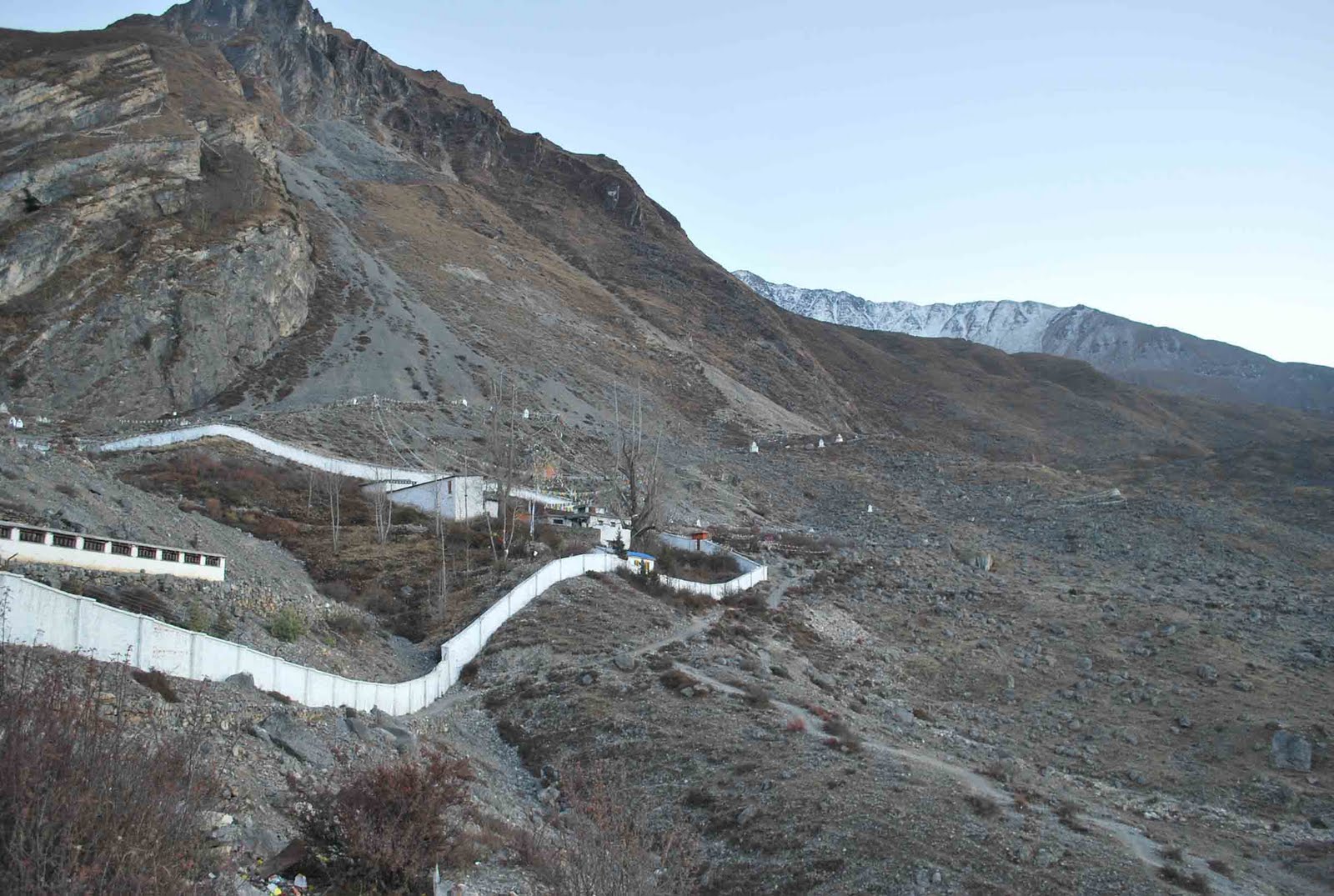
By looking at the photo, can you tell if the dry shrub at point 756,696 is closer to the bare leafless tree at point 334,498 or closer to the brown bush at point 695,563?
the brown bush at point 695,563

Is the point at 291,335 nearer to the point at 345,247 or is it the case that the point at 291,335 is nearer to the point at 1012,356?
the point at 345,247

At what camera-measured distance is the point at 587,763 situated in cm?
1781

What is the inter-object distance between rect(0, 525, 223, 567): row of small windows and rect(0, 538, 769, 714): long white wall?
301 cm

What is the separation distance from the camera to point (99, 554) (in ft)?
55.1

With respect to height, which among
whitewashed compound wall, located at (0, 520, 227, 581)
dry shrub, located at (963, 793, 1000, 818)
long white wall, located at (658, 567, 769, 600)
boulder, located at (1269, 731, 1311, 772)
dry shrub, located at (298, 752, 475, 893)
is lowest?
boulder, located at (1269, 731, 1311, 772)

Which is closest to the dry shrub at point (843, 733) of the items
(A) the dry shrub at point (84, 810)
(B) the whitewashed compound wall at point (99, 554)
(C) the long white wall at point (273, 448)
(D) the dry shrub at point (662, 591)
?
(D) the dry shrub at point (662, 591)

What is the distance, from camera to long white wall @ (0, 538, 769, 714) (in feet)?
39.8

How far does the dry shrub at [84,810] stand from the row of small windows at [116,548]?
9.32 meters

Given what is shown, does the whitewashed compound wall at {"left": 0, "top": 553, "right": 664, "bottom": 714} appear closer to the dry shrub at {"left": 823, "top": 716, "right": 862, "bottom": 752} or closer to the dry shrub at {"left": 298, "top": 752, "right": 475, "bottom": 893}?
the dry shrub at {"left": 298, "top": 752, "right": 475, "bottom": 893}

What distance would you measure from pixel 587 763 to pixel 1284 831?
1316 centimetres

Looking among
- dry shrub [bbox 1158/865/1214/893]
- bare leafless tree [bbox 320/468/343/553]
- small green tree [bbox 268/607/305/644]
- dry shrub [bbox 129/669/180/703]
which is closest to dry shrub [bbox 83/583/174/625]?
small green tree [bbox 268/607/305/644]

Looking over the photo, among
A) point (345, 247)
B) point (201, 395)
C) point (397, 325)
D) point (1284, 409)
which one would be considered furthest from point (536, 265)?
point (1284, 409)

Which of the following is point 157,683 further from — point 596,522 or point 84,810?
point 596,522

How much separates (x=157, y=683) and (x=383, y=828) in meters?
4.87
